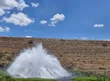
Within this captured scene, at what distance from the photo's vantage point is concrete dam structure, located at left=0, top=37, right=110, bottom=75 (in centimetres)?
4244

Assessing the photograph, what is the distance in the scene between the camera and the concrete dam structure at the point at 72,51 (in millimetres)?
42438

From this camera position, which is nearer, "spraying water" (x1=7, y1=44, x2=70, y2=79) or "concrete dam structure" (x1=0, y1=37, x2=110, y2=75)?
"spraying water" (x1=7, y1=44, x2=70, y2=79)

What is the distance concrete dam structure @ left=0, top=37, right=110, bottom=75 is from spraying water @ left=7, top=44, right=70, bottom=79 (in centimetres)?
711

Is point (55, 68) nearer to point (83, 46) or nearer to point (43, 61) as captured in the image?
point (43, 61)

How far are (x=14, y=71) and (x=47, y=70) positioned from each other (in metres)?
2.47

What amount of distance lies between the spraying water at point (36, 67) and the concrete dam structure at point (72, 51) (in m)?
7.11

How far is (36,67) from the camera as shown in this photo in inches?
1244

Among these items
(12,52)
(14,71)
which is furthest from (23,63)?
(12,52)

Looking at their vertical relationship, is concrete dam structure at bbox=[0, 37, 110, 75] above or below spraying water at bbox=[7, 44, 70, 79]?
above

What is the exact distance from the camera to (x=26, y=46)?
44438 millimetres

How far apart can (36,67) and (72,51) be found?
1421cm

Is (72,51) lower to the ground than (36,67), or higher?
higher

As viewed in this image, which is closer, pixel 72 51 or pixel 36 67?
pixel 36 67

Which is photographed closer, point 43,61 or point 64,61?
point 43,61
